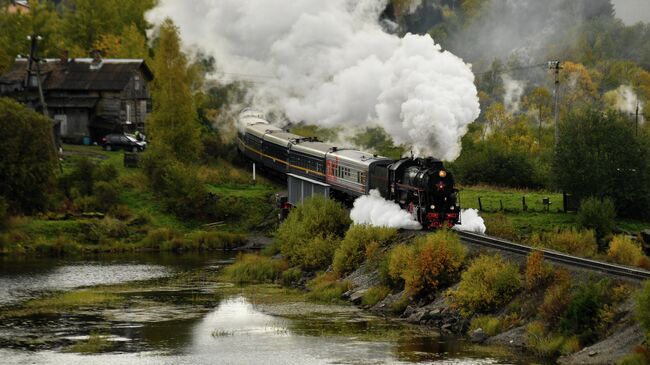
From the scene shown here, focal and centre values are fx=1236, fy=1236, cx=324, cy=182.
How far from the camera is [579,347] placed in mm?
42719

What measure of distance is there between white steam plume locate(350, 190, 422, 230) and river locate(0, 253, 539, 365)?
566 centimetres

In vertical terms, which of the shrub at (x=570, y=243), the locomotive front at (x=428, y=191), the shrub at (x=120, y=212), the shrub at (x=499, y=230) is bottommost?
the shrub at (x=570, y=243)

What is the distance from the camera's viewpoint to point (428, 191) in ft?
187

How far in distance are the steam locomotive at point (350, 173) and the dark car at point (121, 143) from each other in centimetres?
1008

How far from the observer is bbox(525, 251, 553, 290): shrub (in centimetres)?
4731

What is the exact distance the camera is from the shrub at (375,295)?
56.3 meters

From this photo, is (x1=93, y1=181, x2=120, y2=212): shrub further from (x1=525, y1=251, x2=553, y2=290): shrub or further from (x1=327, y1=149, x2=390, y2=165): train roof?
(x1=525, y1=251, x2=553, y2=290): shrub

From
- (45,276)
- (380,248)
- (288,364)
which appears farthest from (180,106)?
(288,364)

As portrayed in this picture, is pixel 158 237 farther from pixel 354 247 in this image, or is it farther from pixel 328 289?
pixel 328 289

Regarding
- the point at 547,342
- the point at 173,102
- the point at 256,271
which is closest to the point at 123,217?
the point at 173,102

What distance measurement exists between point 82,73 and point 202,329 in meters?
63.7

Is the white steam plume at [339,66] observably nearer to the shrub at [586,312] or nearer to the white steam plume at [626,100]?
the shrub at [586,312]

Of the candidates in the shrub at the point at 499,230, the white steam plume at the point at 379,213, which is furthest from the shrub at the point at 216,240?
the shrub at the point at 499,230

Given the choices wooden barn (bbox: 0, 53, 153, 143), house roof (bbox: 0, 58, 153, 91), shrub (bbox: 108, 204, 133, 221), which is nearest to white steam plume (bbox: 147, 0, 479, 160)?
shrub (bbox: 108, 204, 133, 221)
